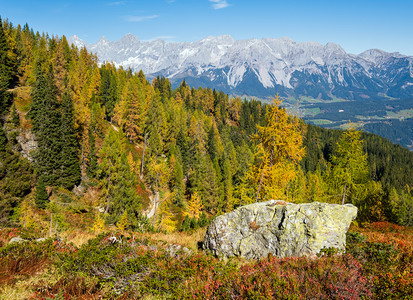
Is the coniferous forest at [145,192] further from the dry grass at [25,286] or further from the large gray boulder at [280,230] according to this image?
the large gray boulder at [280,230]

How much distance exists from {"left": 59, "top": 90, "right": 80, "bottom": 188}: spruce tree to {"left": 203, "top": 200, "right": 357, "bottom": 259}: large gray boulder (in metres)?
44.8

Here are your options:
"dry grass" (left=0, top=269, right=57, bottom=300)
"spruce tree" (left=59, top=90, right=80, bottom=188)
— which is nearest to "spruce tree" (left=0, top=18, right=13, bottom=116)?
"spruce tree" (left=59, top=90, right=80, bottom=188)

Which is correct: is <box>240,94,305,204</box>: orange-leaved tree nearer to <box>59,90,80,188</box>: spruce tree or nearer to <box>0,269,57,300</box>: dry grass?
<box>0,269,57,300</box>: dry grass

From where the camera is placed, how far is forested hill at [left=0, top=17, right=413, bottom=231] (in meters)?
23.3

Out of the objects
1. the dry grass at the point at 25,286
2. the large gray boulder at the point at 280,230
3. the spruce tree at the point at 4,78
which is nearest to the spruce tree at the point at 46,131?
the spruce tree at the point at 4,78

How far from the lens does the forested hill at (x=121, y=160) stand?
2333 centimetres

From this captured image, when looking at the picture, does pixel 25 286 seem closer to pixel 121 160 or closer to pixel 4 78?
pixel 121 160

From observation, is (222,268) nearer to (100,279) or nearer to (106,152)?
(100,279)

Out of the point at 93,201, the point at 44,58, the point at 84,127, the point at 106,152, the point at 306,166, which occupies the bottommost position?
A: the point at 306,166

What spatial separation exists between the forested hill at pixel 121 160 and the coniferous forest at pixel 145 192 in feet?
0.83

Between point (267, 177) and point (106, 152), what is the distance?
35.1m

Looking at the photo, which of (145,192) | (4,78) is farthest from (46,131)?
(145,192)

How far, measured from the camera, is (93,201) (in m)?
48.7

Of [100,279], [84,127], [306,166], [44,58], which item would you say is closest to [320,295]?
[100,279]
